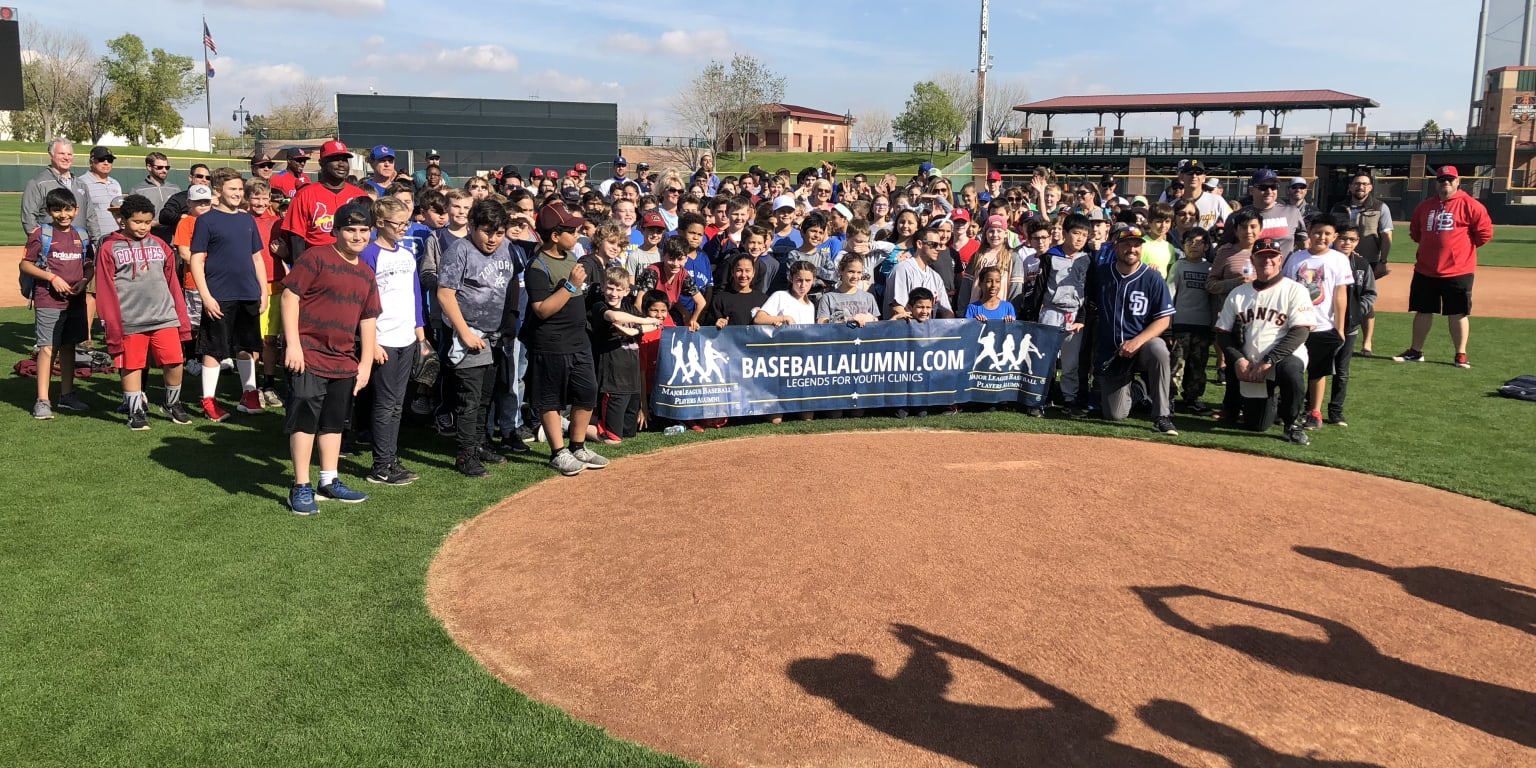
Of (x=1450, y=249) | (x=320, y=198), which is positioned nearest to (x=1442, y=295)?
(x=1450, y=249)

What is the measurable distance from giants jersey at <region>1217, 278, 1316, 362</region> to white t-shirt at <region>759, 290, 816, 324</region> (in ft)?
12.0

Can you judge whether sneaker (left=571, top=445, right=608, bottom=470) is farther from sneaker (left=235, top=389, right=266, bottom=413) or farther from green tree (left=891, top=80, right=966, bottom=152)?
green tree (left=891, top=80, right=966, bottom=152)

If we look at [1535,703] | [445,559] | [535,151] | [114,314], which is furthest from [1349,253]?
[535,151]

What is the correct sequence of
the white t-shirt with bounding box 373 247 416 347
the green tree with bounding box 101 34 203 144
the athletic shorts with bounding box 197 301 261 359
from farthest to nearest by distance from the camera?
the green tree with bounding box 101 34 203 144
the athletic shorts with bounding box 197 301 261 359
the white t-shirt with bounding box 373 247 416 347

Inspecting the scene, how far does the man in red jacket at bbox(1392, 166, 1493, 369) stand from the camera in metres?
11.5

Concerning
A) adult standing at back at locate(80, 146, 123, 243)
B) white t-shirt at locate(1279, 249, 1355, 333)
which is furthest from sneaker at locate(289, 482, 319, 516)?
white t-shirt at locate(1279, 249, 1355, 333)

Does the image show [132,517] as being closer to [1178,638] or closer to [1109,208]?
[1178,638]

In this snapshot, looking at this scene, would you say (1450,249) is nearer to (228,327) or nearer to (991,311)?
(991,311)

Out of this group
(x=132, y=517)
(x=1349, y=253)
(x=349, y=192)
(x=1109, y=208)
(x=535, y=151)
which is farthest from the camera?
(x=535, y=151)

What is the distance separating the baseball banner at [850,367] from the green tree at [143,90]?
82.5m

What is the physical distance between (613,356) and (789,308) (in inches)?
70.8

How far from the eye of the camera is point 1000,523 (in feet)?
20.8

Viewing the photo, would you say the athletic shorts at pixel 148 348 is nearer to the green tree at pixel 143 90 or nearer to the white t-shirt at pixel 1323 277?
the white t-shirt at pixel 1323 277

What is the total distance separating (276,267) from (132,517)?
3.59 meters
